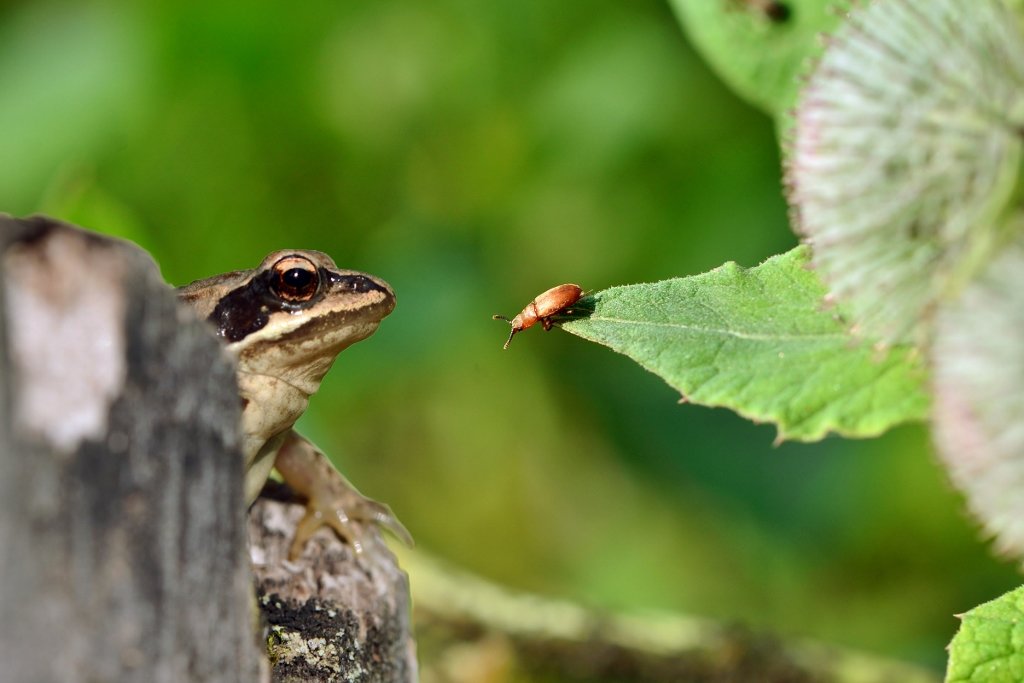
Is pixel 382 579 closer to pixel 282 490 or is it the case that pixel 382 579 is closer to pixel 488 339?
pixel 282 490

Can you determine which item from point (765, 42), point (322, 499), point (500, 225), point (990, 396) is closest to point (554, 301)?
point (765, 42)

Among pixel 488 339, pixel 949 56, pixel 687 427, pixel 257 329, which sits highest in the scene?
pixel 488 339

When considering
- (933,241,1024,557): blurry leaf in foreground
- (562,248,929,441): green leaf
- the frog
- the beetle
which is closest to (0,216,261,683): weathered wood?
(562,248,929,441): green leaf

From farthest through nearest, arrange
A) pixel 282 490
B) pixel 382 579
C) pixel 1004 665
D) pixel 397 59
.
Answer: pixel 397 59 < pixel 282 490 < pixel 382 579 < pixel 1004 665

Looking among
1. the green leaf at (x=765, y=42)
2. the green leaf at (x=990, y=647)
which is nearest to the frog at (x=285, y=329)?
the green leaf at (x=765, y=42)

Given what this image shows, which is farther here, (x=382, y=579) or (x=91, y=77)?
(x=91, y=77)

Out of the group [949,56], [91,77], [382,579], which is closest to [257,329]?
[382,579]

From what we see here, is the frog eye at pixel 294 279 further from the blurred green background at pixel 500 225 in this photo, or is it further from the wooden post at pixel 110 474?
the wooden post at pixel 110 474
